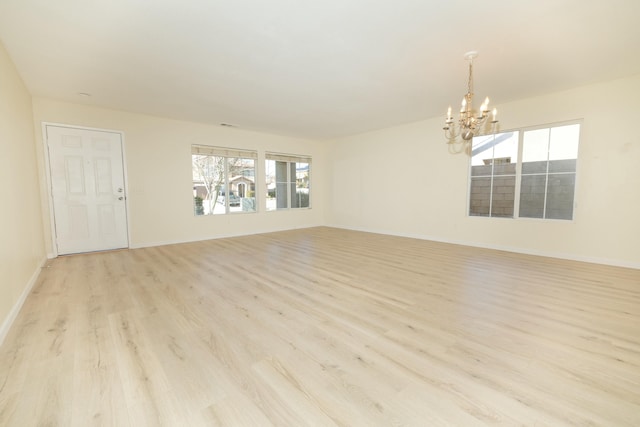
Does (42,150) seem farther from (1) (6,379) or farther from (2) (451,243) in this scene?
(2) (451,243)

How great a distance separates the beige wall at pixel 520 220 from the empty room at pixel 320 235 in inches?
1.2

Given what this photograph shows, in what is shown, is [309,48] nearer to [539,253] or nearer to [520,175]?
[520,175]

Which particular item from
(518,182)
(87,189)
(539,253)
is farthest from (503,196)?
(87,189)

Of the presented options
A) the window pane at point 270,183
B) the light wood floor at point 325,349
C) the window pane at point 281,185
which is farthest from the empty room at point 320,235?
the window pane at point 281,185

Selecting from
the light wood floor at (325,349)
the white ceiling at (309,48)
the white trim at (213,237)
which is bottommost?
the light wood floor at (325,349)

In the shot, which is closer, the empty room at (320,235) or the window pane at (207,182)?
the empty room at (320,235)

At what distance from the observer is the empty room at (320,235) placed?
1529mm

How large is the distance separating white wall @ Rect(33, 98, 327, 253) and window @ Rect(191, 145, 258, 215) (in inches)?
5.9

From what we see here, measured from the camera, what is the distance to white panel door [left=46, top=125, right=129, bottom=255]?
4.44 m

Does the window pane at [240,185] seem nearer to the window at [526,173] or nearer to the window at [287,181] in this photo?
the window at [287,181]

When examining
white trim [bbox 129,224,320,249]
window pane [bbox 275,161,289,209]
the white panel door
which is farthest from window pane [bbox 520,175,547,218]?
the white panel door

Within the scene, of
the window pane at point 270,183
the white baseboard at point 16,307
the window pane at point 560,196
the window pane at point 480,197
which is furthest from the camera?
the window pane at point 270,183

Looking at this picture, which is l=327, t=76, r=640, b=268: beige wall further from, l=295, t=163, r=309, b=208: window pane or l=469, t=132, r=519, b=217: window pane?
l=295, t=163, r=309, b=208: window pane

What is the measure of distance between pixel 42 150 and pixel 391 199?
6.47 metres
